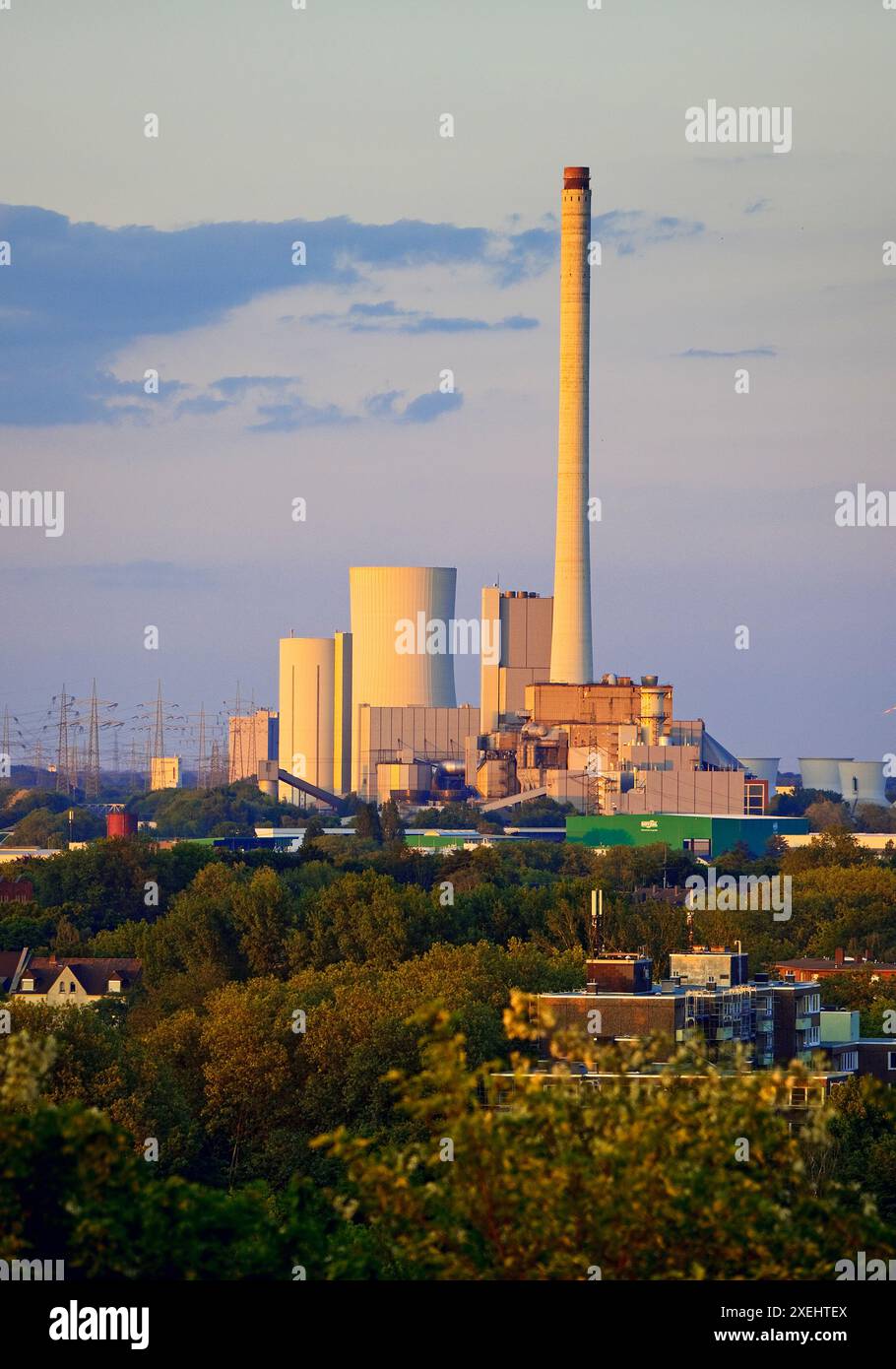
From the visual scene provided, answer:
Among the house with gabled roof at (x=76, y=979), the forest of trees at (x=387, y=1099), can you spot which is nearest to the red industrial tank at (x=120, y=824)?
the forest of trees at (x=387, y=1099)

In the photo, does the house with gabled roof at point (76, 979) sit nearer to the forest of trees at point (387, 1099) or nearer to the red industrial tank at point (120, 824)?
the forest of trees at point (387, 1099)

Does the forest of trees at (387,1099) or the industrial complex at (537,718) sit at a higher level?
the industrial complex at (537,718)

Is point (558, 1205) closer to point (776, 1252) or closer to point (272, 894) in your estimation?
point (776, 1252)

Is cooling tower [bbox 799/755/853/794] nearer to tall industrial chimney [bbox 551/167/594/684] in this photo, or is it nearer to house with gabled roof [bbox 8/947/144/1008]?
tall industrial chimney [bbox 551/167/594/684]

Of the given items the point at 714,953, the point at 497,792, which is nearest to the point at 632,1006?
the point at 714,953

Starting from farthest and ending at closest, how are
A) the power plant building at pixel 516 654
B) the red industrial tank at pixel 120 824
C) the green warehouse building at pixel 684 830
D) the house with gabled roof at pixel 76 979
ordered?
the power plant building at pixel 516 654 < the green warehouse building at pixel 684 830 < the red industrial tank at pixel 120 824 < the house with gabled roof at pixel 76 979

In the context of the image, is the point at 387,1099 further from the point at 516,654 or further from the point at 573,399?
the point at 516,654

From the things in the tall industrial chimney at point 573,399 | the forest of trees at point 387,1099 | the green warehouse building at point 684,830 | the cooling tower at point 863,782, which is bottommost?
the forest of trees at point 387,1099
